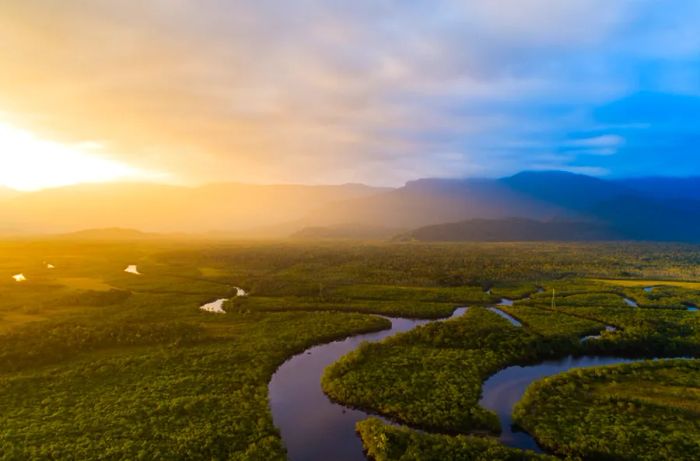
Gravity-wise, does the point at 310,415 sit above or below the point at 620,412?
below

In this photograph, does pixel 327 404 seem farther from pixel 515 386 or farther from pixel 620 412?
pixel 620 412

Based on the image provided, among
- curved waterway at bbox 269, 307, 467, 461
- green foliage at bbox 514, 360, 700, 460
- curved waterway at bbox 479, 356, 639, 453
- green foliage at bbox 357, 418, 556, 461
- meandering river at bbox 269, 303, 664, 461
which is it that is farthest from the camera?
curved waterway at bbox 479, 356, 639, 453

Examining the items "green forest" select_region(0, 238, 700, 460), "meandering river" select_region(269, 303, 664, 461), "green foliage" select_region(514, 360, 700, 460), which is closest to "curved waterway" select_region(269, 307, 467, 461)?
"meandering river" select_region(269, 303, 664, 461)

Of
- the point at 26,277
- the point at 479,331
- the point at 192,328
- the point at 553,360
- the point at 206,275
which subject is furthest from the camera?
the point at 206,275

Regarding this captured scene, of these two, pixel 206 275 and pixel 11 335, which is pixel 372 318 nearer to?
pixel 11 335

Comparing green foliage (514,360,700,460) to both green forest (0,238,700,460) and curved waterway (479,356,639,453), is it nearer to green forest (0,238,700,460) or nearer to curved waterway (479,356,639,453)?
green forest (0,238,700,460)

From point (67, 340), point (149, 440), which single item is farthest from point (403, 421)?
point (67, 340)

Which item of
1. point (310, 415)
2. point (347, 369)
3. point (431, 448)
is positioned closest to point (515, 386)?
point (431, 448)

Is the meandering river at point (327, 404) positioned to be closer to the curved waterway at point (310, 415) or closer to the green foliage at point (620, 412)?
the curved waterway at point (310, 415)

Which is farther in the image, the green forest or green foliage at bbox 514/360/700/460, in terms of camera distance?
the green forest
